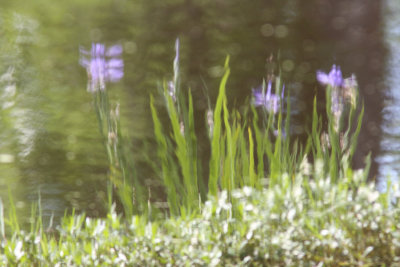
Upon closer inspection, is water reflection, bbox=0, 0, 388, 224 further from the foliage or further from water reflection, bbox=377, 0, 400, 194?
the foliage

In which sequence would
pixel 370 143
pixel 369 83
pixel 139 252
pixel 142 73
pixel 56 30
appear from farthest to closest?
1. pixel 56 30
2. pixel 142 73
3. pixel 369 83
4. pixel 370 143
5. pixel 139 252

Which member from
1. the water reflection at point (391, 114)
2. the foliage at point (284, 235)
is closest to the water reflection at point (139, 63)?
the water reflection at point (391, 114)

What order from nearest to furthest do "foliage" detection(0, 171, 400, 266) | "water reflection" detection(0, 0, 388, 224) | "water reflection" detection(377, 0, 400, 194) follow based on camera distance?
"foliage" detection(0, 171, 400, 266)
"water reflection" detection(377, 0, 400, 194)
"water reflection" detection(0, 0, 388, 224)

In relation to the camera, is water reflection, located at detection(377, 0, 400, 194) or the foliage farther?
water reflection, located at detection(377, 0, 400, 194)

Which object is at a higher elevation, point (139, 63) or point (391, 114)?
point (139, 63)

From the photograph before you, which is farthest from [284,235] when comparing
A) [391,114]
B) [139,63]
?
[139,63]

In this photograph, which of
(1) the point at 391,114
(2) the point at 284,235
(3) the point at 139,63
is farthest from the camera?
(3) the point at 139,63

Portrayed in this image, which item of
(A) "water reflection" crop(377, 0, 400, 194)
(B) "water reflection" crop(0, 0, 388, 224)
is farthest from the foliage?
(B) "water reflection" crop(0, 0, 388, 224)

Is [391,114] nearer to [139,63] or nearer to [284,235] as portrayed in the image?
[139,63]

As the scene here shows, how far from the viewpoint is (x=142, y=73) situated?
379 inches

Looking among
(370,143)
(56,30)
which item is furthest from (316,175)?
(56,30)

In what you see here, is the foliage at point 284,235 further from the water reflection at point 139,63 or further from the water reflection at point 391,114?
the water reflection at point 139,63

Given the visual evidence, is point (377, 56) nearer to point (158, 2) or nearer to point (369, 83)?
point (369, 83)

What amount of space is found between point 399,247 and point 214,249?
0.64m
